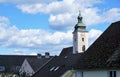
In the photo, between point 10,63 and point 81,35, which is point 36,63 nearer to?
point 10,63

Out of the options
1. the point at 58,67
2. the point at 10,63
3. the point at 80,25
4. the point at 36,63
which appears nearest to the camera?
the point at 58,67

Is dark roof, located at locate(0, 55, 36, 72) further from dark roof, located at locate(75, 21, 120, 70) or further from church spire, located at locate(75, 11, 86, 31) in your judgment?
dark roof, located at locate(75, 21, 120, 70)

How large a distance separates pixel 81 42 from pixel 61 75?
194 feet

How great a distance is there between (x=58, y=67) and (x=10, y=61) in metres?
47.1

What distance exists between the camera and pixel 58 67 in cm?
7106

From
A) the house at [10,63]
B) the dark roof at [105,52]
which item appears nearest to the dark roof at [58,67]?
the dark roof at [105,52]

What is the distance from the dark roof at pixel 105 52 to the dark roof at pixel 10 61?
71.8m

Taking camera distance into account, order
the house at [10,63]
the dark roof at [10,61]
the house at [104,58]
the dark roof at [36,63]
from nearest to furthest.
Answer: the house at [104,58] < the dark roof at [36,63] < the house at [10,63] < the dark roof at [10,61]

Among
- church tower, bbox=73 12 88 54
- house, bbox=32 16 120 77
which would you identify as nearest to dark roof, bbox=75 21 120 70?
house, bbox=32 16 120 77

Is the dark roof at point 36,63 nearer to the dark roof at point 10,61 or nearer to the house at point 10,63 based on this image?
the house at point 10,63

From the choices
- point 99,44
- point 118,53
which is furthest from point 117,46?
point 99,44

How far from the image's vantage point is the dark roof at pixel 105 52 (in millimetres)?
36406

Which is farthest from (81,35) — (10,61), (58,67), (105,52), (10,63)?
(105,52)

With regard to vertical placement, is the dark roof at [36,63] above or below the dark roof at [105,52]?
above
